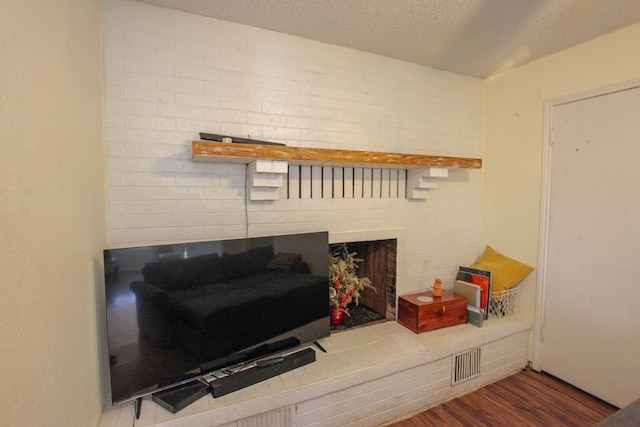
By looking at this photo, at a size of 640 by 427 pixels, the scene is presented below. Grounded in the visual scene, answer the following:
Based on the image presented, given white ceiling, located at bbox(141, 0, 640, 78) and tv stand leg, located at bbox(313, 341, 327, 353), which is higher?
white ceiling, located at bbox(141, 0, 640, 78)

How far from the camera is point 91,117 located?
1392mm

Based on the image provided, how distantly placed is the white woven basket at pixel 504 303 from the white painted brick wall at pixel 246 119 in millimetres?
405

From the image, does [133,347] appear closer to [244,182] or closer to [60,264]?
[60,264]

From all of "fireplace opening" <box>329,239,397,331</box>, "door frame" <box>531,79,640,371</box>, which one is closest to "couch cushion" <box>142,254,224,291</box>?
"fireplace opening" <box>329,239,397,331</box>

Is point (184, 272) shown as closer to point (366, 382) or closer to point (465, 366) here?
point (366, 382)

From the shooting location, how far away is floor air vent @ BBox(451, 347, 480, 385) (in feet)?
7.06

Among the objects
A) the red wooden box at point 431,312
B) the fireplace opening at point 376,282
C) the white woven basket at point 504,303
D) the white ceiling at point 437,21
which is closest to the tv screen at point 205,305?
the fireplace opening at point 376,282

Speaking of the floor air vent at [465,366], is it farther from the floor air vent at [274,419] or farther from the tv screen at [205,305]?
the floor air vent at [274,419]

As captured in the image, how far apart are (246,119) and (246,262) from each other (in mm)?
893

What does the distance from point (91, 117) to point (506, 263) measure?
2988mm

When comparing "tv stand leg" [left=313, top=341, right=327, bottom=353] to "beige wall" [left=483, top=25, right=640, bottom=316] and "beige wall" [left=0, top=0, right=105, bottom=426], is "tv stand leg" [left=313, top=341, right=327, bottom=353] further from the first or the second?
"beige wall" [left=483, top=25, right=640, bottom=316]

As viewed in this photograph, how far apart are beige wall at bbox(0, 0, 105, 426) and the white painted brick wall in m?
0.23

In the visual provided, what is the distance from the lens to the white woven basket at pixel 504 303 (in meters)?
2.47

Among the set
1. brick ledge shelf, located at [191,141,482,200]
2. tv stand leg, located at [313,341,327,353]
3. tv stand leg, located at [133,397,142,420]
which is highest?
brick ledge shelf, located at [191,141,482,200]
